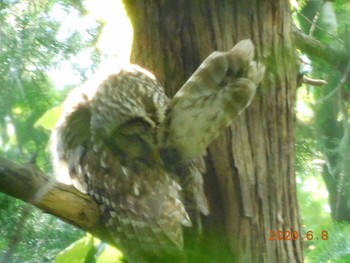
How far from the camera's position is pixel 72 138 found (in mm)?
1663

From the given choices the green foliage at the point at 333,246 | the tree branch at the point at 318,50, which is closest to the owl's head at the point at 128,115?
the tree branch at the point at 318,50

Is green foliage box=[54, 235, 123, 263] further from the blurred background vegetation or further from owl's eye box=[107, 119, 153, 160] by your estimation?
owl's eye box=[107, 119, 153, 160]

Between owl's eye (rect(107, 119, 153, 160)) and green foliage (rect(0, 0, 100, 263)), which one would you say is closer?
green foliage (rect(0, 0, 100, 263))

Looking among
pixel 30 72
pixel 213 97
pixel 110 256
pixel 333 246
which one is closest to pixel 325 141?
pixel 333 246

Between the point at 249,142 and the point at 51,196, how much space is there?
0.49 metres

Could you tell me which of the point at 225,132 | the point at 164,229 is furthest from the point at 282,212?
the point at 164,229

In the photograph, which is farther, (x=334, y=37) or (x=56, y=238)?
(x=56, y=238)

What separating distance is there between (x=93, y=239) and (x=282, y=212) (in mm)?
431

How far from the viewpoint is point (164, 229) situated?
1.45 m

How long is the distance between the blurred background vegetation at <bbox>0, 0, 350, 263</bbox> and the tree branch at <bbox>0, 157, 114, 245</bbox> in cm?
3

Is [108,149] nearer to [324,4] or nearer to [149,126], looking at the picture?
[149,126]

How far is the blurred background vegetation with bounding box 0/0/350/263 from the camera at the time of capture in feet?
3.30

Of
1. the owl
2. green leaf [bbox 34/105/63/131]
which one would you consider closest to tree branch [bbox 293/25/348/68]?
the owl

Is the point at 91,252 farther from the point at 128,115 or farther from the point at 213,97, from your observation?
the point at 213,97
